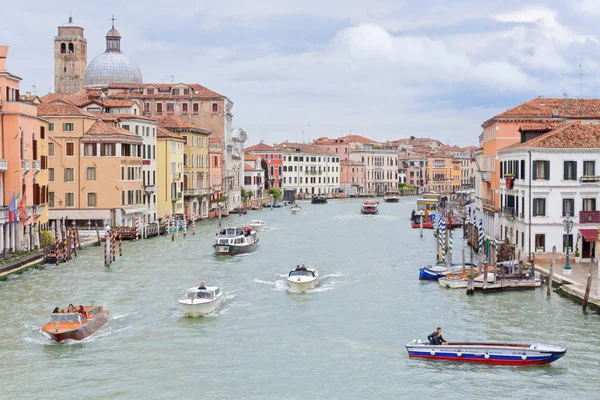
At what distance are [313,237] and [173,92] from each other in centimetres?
3083

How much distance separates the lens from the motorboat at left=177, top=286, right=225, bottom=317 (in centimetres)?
2544

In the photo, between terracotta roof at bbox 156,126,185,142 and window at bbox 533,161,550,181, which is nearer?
window at bbox 533,161,550,181

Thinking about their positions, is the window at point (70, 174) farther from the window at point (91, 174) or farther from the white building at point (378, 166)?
the white building at point (378, 166)

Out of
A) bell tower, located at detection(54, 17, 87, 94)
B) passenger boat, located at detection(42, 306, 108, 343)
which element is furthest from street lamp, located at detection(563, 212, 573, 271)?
bell tower, located at detection(54, 17, 87, 94)

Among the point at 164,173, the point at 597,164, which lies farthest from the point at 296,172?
the point at 597,164

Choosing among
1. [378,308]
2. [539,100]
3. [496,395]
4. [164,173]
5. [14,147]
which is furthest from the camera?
[164,173]

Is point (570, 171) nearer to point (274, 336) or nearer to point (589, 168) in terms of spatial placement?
point (589, 168)

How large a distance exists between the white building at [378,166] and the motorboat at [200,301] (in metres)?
112

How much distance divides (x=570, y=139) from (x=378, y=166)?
355 feet

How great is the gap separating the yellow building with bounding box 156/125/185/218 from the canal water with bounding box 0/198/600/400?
22608 millimetres

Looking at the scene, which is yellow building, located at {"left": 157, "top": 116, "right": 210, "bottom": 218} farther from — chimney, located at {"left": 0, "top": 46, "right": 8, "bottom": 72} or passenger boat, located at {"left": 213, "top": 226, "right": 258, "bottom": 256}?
chimney, located at {"left": 0, "top": 46, "right": 8, "bottom": 72}

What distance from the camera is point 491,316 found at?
2519 centimetres

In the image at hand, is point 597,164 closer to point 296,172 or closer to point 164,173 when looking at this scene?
point 164,173

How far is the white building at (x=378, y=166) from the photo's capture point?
453 feet
